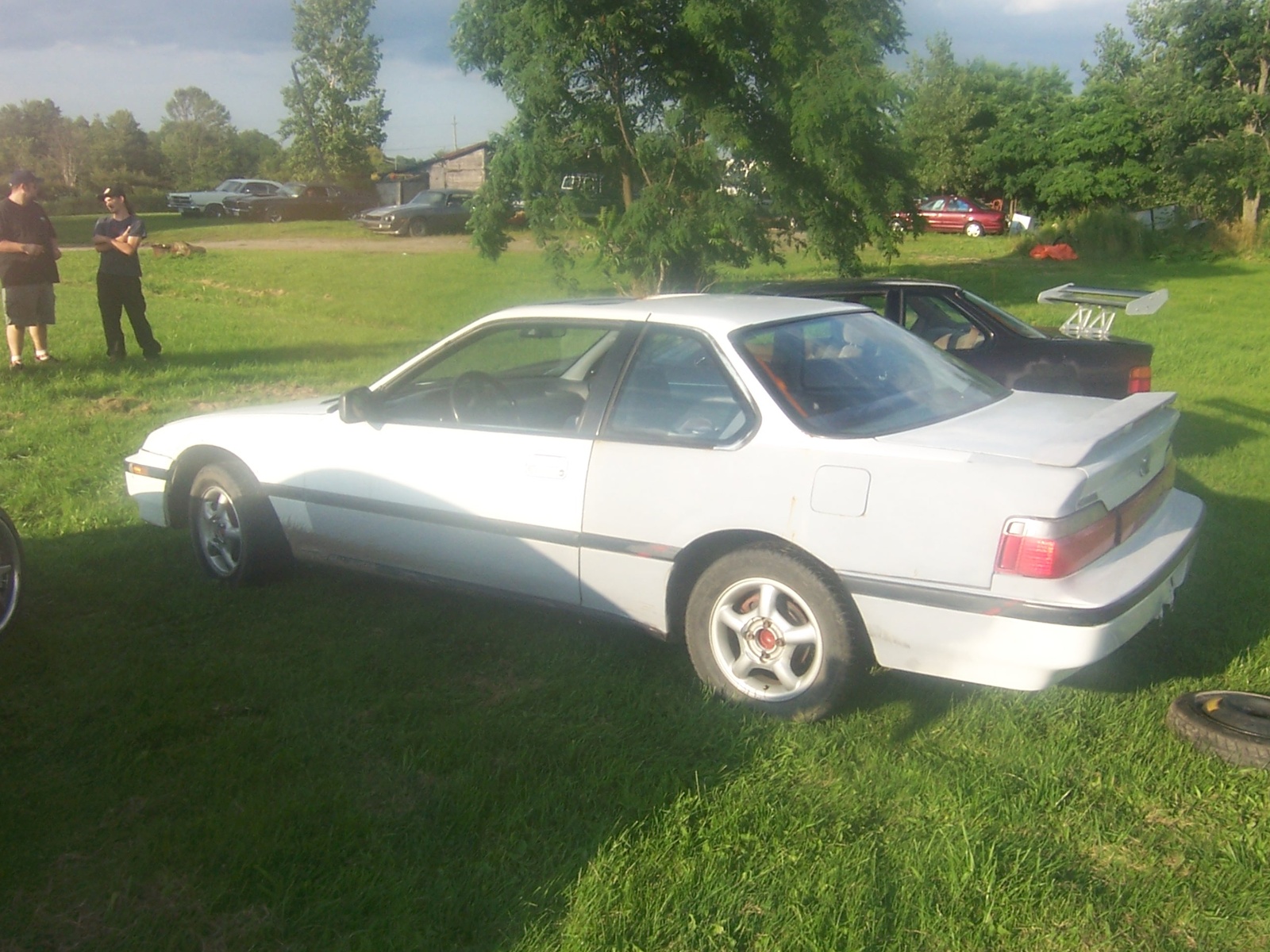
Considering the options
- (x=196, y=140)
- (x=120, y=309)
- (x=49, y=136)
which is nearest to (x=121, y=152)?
(x=49, y=136)

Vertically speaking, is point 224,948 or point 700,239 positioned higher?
point 700,239

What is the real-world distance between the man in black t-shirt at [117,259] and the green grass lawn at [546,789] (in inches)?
238

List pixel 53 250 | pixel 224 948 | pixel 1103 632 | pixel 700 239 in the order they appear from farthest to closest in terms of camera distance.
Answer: pixel 700 239 → pixel 53 250 → pixel 1103 632 → pixel 224 948

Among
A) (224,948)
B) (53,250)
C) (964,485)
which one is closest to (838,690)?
(964,485)

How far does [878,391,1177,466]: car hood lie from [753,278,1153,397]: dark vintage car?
302 centimetres

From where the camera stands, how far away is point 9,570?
4789mm

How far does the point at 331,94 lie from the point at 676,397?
64.7 meters

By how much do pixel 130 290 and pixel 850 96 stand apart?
9.54 m

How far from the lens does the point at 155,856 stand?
3.14 metres

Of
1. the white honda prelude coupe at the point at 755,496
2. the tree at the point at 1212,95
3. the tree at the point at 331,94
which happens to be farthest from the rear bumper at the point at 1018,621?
the tree at the point at 331,94

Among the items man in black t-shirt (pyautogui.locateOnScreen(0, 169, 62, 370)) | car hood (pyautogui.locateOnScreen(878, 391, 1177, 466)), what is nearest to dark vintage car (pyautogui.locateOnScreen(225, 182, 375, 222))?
man in black t-shirt (pyautogui.locateOnScreen(0, 169, 62, 370))

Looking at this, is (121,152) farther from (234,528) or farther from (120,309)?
(234,528)

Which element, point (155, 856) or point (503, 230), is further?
point (503, 230)

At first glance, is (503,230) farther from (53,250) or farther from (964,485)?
(964,485)
